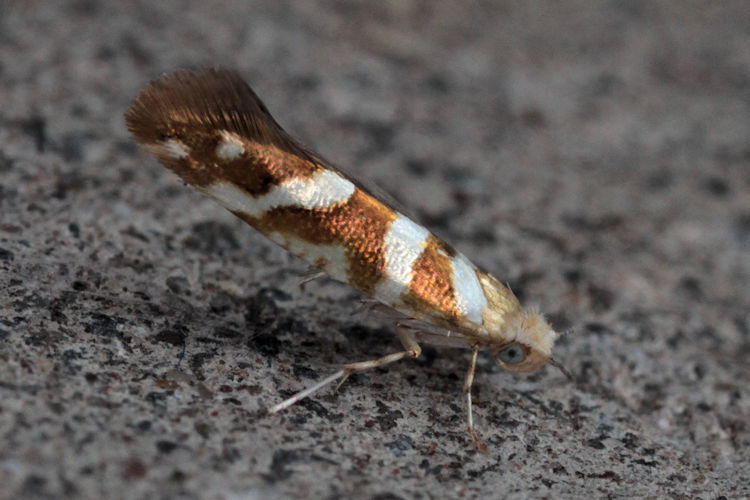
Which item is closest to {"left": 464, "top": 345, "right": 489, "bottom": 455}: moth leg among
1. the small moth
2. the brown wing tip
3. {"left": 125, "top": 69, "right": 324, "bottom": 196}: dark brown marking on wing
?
the small moth

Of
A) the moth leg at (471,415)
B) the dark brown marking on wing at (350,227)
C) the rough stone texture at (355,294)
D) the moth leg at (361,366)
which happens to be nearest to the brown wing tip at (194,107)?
the dark brown marking on wing at (350,227)

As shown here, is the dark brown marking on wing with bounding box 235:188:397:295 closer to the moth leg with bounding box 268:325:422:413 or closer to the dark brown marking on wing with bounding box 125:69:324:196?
the dark brown marking on wing with bounding box 125:69:324:196

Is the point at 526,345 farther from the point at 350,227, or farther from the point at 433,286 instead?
the point at 350,227

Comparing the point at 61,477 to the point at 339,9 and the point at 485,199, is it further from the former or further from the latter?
the point at 339,9

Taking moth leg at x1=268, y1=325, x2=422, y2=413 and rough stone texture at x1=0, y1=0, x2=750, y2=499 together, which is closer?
rough stone texture at x1=0, y1=0, x2=750, y2=499

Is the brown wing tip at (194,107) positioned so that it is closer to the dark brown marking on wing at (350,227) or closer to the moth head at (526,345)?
the dark brown marking on wing at (350,227)

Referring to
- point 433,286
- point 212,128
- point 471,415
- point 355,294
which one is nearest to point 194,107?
point 212,128

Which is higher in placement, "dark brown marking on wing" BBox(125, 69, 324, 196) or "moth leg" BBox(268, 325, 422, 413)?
"dark brown marking on wing" BBox(125, 69, 324, 196)
